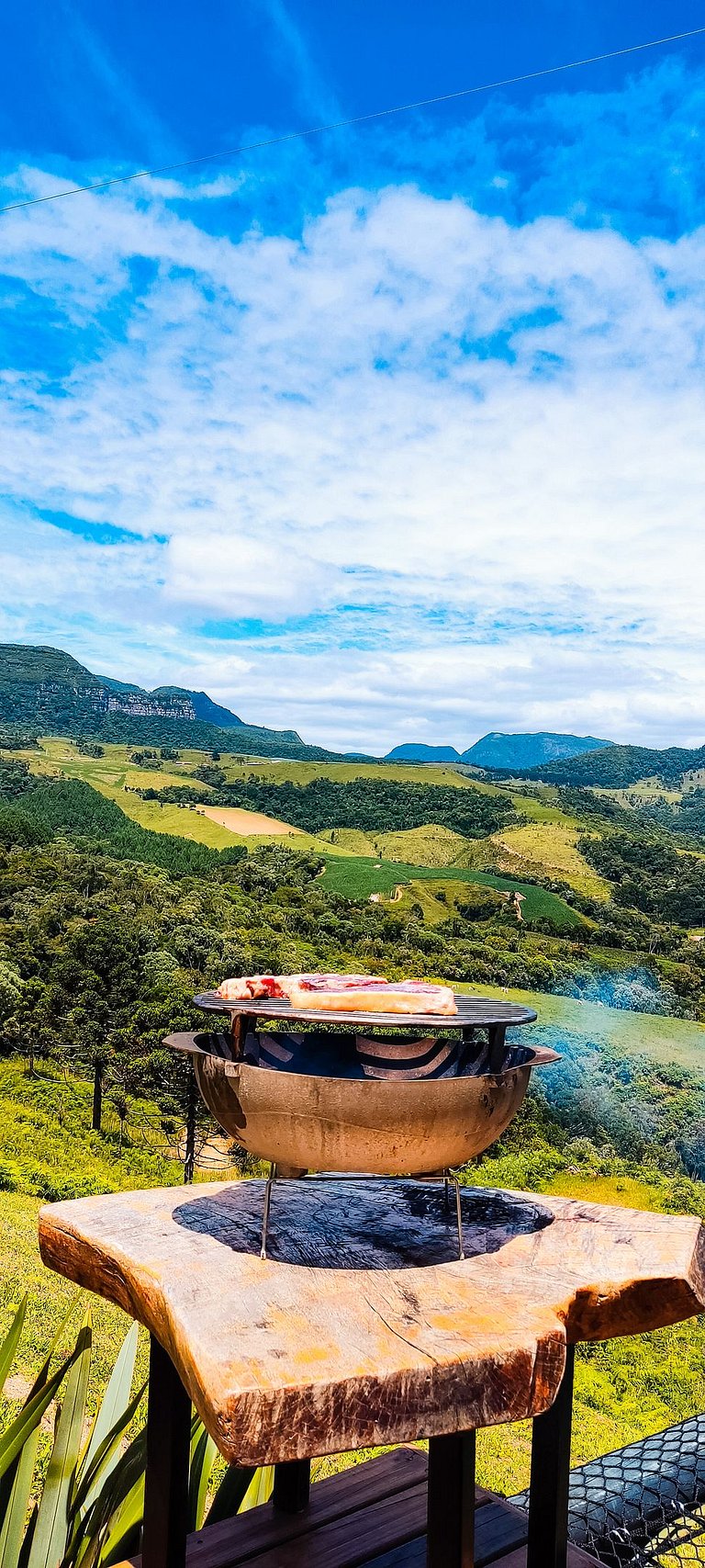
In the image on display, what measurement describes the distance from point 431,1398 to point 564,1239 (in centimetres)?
70

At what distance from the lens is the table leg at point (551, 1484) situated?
180 cm

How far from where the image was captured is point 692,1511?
7.13 feet

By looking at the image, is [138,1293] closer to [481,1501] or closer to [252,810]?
[481,1501]

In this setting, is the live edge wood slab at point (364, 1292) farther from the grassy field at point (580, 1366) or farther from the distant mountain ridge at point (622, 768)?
the distant mountain ridge at point (622, 768)

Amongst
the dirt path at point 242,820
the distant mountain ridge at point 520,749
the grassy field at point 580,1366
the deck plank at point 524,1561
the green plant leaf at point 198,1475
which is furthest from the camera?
the distant mountain ridge at point 520,749

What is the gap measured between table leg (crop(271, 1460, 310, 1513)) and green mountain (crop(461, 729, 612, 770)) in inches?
6615

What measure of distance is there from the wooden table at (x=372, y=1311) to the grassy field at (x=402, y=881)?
146 feet

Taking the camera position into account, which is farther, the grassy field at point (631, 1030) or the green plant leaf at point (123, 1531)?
the grassy field at point (631, 1030)

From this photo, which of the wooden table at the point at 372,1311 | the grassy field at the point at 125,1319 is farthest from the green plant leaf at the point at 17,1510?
the grassy field at the point at 125,1319

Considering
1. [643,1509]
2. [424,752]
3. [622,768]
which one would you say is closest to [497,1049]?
[643,1509]

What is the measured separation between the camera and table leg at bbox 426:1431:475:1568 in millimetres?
1527

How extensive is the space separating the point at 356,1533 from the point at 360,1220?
0.91m

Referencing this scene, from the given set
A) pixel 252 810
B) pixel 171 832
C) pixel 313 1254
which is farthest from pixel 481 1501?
pixel 252 810

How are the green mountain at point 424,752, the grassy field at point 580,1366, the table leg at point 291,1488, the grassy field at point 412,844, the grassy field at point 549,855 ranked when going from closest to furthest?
1. the table leg at point 291,1488
2. the grassy field at point 580,1366
3. the grassy field at point 549,855
4. the grassy field at point 412,844
5. the green mountain at point 424,752
